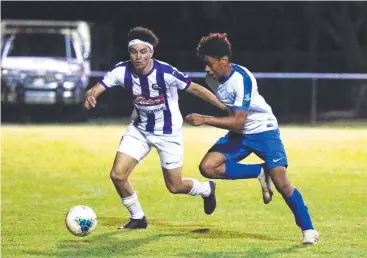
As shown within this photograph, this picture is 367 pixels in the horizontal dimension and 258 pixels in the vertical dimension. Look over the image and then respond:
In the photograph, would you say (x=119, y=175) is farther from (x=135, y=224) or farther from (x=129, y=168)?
(x=135, y=224)

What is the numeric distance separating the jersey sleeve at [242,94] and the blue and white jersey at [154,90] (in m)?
0.77

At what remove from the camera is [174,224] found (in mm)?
9555

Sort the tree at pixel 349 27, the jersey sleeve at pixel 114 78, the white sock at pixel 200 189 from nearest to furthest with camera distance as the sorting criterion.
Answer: the jersey sleeve at pixel 114 78
the white sock at pixel 200 189
the tree at pixel 349 27

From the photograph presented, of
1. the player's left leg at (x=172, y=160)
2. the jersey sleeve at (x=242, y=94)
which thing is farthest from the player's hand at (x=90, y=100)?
the jersey sleeve at (x=242, y=94)

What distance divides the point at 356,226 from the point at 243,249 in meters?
1.64

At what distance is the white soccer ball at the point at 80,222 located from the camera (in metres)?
8.46

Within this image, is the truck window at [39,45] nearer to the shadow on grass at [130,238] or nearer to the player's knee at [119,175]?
the shadow on grass at [130,238]

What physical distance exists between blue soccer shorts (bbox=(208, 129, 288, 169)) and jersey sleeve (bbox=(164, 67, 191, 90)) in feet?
1.95

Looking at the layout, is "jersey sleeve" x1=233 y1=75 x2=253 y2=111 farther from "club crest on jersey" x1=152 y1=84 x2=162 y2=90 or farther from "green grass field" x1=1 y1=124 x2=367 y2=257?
"green grass field" x1=1 y1=124 x2=367 y2=257

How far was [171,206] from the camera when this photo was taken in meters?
10.8

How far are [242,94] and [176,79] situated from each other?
0.93 metres

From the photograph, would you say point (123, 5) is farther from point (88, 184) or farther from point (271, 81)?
point (88, 184)

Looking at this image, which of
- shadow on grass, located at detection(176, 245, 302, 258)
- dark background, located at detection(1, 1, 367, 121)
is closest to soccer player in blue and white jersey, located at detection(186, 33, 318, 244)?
shadow on grass, located at detection(176, 245, 302, 258)

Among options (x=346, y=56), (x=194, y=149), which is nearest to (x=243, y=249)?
(x=194, y=149)
